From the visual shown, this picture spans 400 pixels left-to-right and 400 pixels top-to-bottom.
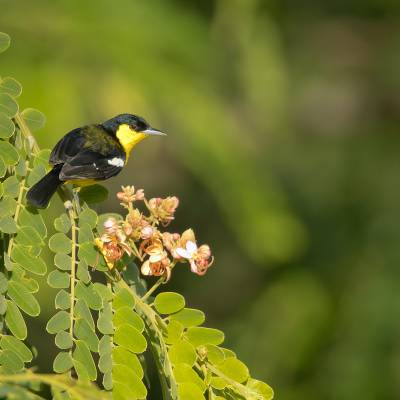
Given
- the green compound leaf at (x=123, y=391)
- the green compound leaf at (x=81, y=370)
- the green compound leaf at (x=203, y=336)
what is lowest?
the green compound leaf at (x=123, y=391)

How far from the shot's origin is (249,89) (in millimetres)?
7207

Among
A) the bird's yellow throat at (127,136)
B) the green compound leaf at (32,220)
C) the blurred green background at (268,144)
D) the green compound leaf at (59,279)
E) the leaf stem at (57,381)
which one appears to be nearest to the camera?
the leaf stem at (57,381)

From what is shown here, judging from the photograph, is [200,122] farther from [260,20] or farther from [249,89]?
[260,20]

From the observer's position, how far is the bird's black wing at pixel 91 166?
3.07 metres

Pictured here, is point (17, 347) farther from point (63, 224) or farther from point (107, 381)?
point (63, 224)

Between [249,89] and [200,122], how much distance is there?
147 cm

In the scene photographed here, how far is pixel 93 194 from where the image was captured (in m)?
2.88

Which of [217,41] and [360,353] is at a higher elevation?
[217,41]

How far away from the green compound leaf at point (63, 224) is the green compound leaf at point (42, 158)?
0.68ft

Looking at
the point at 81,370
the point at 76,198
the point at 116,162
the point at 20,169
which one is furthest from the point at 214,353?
the point at 116,162

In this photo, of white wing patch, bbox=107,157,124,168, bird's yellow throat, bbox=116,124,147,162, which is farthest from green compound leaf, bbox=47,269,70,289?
bird's yellow throat, bbox=116,124,147,162

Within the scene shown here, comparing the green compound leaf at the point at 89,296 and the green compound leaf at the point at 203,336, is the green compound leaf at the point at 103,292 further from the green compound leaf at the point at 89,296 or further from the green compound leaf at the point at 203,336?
the green compound leaf at the point at 203,336

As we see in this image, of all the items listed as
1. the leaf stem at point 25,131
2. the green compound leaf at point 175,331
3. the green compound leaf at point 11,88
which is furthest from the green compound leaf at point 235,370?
the green compound leaf at point 11,88

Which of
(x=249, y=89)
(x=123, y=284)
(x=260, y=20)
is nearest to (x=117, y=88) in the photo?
(x=249, y=89)
